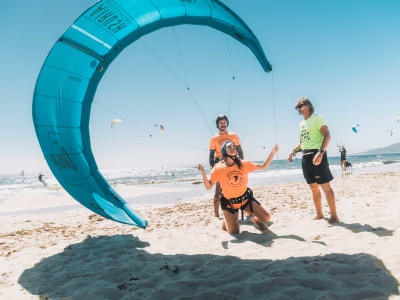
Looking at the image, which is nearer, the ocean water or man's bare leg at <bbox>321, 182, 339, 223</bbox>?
man's bare leg at <bbox>321, 182, 339, 223</bbox>

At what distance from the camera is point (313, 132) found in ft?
14.4

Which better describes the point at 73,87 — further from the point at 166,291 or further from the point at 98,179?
the point at 166,291

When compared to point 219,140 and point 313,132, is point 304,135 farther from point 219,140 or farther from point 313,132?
point 219,140

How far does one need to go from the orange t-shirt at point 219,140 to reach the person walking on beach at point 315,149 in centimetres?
137

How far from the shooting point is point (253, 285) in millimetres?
2410

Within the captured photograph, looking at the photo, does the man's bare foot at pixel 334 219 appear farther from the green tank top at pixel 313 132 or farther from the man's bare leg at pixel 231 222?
the man's bare leg at pixel 231 222

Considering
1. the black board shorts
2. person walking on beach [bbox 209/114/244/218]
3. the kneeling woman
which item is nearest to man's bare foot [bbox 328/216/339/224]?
the black board shorts

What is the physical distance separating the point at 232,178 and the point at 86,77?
9.46ft

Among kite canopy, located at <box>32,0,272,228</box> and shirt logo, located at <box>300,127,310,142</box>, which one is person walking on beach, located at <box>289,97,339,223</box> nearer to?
shirt logo, located at <box>300,127,310,142</box>

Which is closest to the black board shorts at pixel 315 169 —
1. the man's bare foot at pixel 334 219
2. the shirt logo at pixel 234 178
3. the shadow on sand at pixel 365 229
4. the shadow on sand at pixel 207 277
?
the man's bare foot at pixel 334 219

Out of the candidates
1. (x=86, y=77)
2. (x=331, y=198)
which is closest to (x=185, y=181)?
(x=331, y=198)

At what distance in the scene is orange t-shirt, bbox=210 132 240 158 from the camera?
523 cm

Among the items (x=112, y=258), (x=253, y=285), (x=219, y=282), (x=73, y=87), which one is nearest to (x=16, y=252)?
(x=112, y=258)

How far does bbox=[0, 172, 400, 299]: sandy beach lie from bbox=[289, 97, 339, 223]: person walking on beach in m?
0.58
